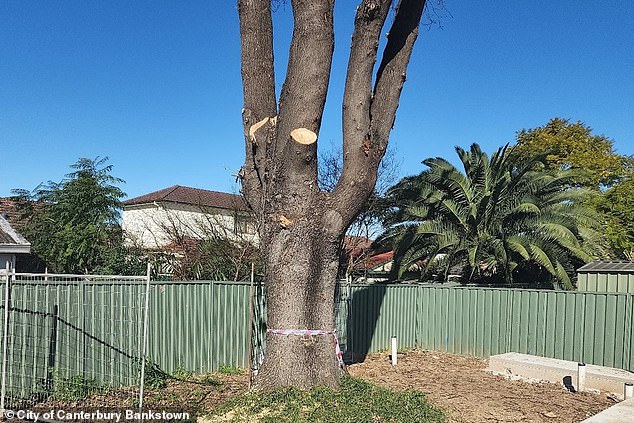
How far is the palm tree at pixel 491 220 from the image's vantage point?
49.0ft

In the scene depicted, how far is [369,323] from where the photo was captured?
12.7 metres

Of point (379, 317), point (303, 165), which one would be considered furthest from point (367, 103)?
point (379, 317)

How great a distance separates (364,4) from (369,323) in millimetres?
7331

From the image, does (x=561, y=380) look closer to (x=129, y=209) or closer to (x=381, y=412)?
(x=381, y=412)

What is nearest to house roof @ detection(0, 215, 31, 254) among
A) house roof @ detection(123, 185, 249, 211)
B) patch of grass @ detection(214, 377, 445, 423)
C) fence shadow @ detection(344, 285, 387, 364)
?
fence shadow @ detection(344, 285, 387, 364)

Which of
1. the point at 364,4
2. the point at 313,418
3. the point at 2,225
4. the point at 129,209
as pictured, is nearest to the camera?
the point at 313,418

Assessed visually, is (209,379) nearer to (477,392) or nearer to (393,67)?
(477,392)

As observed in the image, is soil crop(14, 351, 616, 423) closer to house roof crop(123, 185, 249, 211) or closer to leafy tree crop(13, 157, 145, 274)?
leafy tree crop(13, 157, 145, 274)

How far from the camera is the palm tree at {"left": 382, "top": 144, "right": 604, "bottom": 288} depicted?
49.0ft

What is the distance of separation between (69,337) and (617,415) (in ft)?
22.7

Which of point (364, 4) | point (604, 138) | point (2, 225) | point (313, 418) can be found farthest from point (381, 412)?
Answer: point (604, 138)

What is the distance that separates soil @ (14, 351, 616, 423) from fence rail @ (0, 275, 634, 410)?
1.74 feet

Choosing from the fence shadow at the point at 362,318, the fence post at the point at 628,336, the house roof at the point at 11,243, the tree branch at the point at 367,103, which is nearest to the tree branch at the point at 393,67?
the tree branch at the point at 367,103

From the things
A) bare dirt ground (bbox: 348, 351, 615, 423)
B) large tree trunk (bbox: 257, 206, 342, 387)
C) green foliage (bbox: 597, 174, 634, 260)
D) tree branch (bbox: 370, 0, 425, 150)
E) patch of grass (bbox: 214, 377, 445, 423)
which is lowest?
bare dirt ground (bbox: 348, 351, 615, 423)
